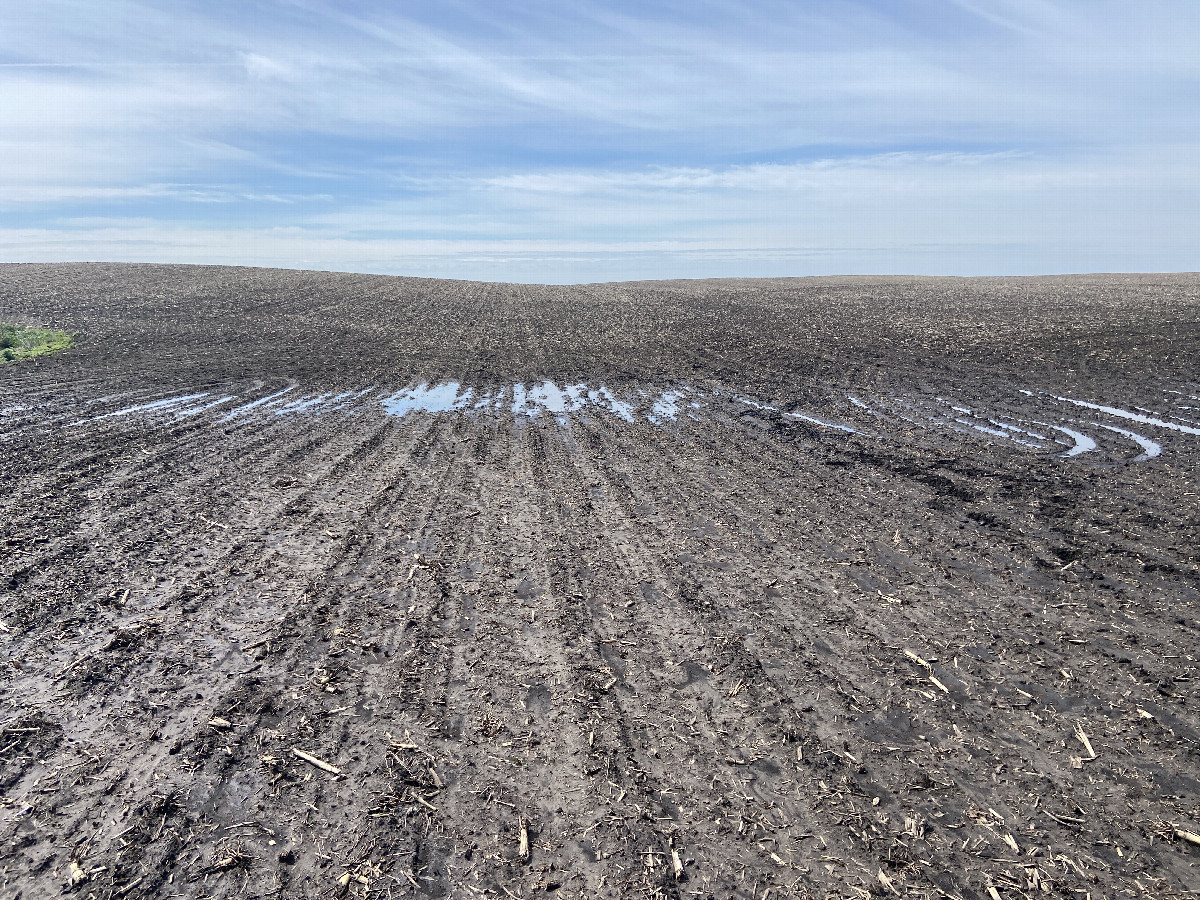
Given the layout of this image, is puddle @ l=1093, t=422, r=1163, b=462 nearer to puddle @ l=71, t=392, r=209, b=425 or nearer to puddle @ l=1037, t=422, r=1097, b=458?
puddle @ l=1037, t=422, r=1097, b=458

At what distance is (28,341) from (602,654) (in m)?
24.4

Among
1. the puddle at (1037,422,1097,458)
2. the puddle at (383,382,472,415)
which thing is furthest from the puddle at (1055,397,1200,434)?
the puddle at (383,382,472,415)

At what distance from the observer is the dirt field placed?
3.39 meters

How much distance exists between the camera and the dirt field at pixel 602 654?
11.1 ft

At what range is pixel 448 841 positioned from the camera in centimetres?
343

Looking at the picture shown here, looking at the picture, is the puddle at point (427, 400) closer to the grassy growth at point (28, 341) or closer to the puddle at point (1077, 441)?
the puddle at point (1077, 441)

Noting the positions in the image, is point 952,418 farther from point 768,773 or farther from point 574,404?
point 768,773

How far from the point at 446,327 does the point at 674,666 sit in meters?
23.7

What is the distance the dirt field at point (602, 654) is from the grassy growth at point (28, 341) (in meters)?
9.90

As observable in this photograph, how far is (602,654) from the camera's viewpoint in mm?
5062

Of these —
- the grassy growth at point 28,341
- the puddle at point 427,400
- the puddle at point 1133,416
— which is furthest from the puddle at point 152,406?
the puddle at point 1133,416

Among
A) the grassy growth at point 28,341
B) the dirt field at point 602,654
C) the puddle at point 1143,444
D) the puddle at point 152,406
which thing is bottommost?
the dirt field at point 602,654

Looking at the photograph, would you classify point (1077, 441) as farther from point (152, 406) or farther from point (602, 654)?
point (152, 406)

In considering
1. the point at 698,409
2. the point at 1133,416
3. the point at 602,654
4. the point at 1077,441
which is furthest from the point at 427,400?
the point at 1133,416
